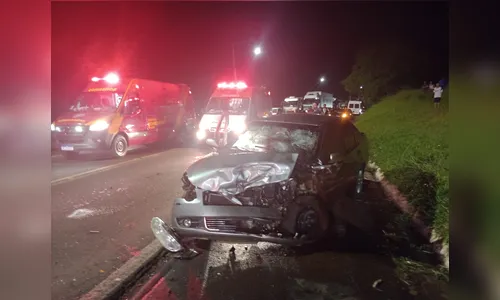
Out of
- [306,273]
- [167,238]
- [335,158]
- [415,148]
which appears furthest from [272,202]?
A: [415,148]

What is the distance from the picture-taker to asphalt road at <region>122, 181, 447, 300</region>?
13.7ft

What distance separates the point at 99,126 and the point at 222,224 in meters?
8.84

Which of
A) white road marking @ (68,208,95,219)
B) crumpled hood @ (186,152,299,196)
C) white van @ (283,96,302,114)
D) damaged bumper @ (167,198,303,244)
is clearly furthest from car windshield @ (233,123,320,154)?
white van @ (283,96,302,114)

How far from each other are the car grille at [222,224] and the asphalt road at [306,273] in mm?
359

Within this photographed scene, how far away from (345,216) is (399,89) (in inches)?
205

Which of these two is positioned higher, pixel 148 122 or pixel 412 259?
pixel 148 122

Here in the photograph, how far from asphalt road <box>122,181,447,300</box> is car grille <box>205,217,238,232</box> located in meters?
0.36

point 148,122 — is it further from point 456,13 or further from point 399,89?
point 456,13

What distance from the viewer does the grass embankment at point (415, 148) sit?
635 cm

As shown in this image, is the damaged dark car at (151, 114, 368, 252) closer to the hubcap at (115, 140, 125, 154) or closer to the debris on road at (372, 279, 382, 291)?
the debris on road at (372, 279, 382, 291)

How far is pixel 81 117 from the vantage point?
12664 mm

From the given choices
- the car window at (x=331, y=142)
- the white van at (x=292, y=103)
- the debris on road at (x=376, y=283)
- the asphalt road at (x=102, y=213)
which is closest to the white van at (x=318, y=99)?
the white van at (x=292, y=103)

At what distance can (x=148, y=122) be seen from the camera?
571 inches

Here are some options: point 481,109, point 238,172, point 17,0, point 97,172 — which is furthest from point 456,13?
point 97,172
